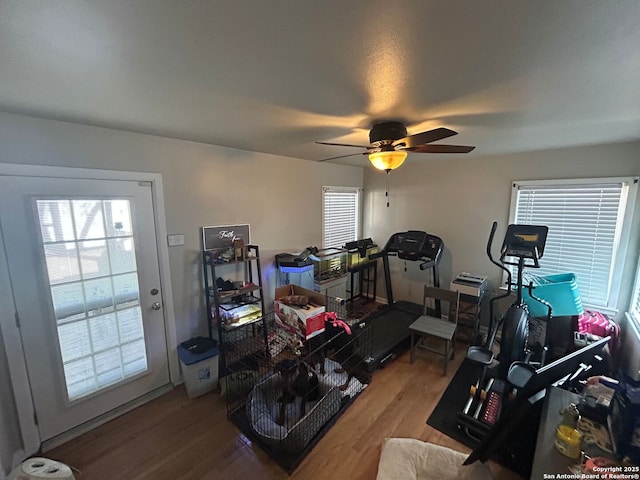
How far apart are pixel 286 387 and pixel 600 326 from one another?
312 cm

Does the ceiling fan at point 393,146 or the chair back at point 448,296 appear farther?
the chair back at point 448,296

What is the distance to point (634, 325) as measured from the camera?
95.3 inches

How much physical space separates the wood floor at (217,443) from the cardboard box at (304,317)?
771mm

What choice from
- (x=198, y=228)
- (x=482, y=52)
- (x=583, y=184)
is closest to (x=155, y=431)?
(x=198, y=228)

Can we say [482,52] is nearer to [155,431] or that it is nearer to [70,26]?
[70,26]

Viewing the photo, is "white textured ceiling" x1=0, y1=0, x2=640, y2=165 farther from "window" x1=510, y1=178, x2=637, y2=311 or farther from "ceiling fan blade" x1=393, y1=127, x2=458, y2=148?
"window" x1=510, y1=178, x2=637, y2=311

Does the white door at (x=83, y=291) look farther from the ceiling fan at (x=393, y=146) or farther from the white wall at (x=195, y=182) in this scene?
the ceiling fan at (x=393, y=146)

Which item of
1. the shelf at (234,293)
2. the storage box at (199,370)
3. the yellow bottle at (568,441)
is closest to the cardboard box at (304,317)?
the shelf at (234,293)

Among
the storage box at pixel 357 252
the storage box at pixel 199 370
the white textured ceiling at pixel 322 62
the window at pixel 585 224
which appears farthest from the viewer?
the storage box at pixel 357 252

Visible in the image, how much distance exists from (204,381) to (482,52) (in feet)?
10.0

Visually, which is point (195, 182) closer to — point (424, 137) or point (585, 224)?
point (424, 137)

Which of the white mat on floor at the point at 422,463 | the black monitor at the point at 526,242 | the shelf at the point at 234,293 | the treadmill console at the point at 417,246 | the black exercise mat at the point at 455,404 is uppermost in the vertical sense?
the black monitor at the point at 526,242

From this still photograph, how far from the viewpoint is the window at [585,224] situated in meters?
2.74

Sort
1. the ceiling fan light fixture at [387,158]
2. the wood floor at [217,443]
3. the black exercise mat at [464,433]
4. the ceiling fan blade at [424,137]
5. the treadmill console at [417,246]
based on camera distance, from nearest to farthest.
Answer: the ceiling fan blade at [424,137] < the black exercise mat at [464,433] < the wood floor at [217,443] < the ceiling fan light fixture at [387,158] < the treadmill console at [417,246]
